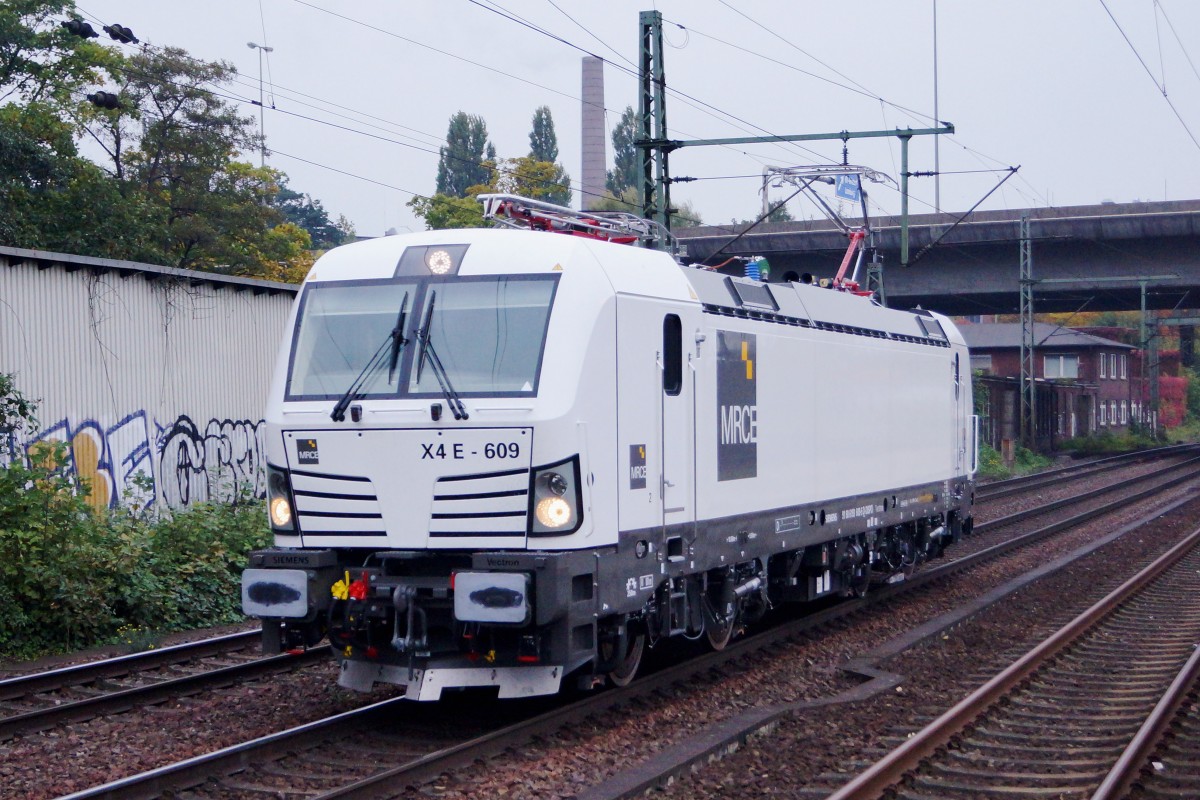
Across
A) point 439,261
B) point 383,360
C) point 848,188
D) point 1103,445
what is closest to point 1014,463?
point 1103,445

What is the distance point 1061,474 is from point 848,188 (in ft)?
83.5

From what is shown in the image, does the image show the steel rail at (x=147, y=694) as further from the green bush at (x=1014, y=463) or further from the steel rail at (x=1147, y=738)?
the green bush at (x=1014, y=463)

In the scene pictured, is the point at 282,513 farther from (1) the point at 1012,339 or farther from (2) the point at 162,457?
(1) the point at 1012,339

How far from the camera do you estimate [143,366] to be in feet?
55.0

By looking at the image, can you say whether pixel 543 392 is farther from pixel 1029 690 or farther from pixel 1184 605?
pixel 1184 605

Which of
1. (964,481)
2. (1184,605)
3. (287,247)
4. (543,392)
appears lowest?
(1184,605)

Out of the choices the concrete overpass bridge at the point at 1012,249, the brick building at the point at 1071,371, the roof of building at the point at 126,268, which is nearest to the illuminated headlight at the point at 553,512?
the roof of building at the point at 126,268

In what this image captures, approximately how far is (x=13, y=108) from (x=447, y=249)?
93.3ft

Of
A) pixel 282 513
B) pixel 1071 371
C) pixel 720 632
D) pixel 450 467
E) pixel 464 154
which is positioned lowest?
pixel 720 632

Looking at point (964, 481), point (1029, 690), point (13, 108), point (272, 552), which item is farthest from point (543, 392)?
point (13, 108)

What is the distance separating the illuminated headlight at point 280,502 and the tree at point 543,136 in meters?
77.4

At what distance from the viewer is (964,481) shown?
1820 centimetres

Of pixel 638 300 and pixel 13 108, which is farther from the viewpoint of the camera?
pixel 13 108

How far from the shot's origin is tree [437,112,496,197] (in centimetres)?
8281
